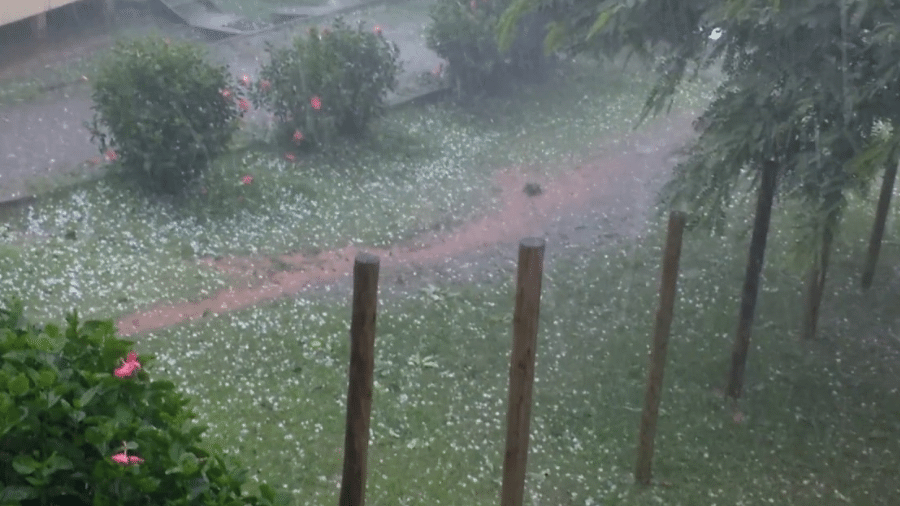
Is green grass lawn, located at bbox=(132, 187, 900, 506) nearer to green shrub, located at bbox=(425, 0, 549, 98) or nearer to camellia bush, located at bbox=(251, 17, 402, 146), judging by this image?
camellia bush, located at bbox=(251, 17, 402, 146)

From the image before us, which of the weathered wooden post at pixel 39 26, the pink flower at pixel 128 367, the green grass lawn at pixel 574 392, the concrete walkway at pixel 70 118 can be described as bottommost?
the green grass lawn at pixel 574 392

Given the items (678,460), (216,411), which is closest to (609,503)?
(678,460)

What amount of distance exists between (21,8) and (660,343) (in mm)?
8041

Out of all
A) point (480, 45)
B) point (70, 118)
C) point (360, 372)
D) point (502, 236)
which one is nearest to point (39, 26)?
point (70, 118)

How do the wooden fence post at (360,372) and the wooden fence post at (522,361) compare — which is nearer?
the wooden fence post at (360,372)

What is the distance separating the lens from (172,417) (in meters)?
2.40

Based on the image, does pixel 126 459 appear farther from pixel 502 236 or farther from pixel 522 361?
pixel 502 236

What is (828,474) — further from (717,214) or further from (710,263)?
(710,263)

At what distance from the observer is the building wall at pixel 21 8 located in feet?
32.7

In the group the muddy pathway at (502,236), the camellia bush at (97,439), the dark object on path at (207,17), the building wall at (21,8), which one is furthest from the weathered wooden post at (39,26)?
the camellia bush at (97,439)

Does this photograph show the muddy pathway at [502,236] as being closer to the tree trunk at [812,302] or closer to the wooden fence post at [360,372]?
the tree trunk at [812,302]

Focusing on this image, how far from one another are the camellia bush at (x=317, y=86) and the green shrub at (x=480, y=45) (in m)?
1.66

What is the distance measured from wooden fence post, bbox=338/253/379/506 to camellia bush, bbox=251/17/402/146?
254 inches

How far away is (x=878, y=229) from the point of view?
25.0 ft
